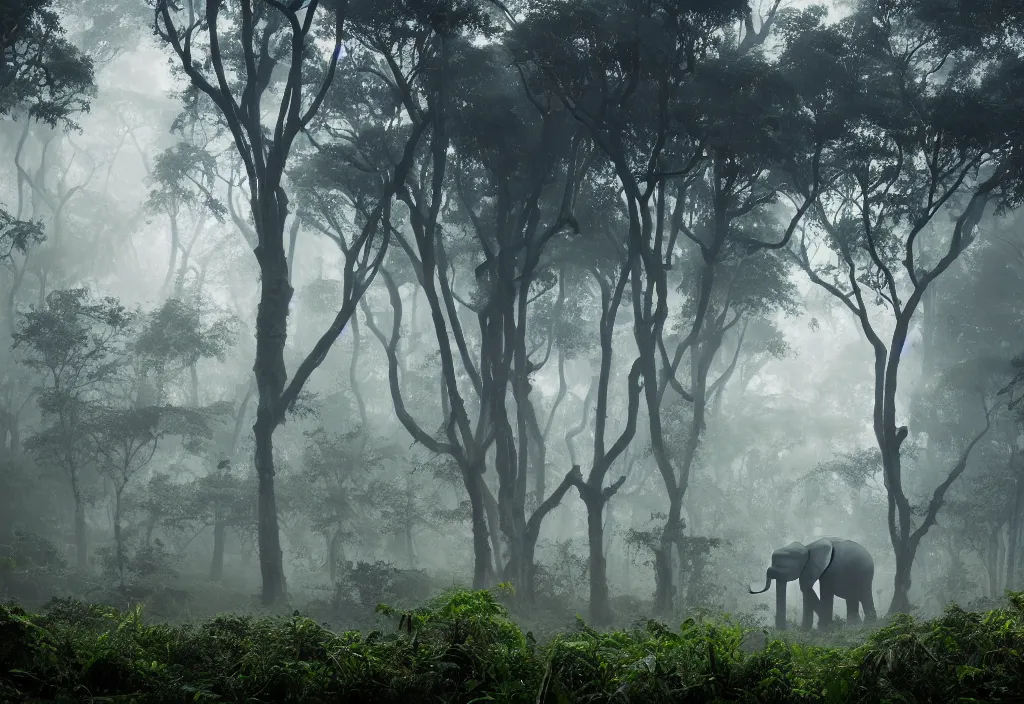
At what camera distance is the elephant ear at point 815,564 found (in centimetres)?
1726

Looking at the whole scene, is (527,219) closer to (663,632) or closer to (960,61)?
(960,61)

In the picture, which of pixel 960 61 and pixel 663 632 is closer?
pixel 663 632

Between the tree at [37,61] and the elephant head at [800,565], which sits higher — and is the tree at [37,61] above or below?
above

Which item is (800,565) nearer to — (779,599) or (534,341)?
(779,599)

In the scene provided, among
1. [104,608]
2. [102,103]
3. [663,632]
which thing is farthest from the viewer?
[102,103]

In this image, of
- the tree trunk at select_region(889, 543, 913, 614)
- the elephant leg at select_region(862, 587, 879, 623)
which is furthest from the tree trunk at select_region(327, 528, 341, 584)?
the tree trunk at select_region(889, 543, 913, 614)

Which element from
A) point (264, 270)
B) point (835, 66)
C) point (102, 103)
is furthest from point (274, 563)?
point (102, 103)

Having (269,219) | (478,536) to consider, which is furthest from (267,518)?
(269,219)

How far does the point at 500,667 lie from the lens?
336 cm

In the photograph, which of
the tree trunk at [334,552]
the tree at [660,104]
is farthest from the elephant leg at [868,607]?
the tree trunk at [334,552]

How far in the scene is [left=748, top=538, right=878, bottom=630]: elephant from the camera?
16.9m

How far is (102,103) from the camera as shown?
50406mm

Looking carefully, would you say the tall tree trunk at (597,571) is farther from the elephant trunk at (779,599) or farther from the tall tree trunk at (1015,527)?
the tall tree trunk at (1015,527)

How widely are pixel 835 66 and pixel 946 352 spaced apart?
68.3 ft
